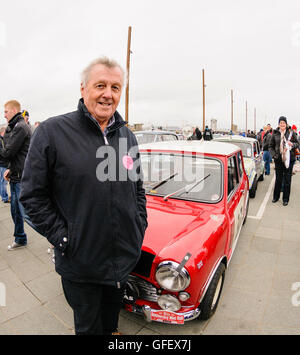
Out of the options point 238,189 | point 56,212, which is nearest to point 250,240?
point 238,189

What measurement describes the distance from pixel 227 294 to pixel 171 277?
4.31ft

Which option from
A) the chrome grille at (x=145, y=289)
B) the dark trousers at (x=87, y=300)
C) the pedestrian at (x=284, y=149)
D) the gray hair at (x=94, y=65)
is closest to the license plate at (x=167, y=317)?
the chrome grille at (x=145, y=289)

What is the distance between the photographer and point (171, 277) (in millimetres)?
1959

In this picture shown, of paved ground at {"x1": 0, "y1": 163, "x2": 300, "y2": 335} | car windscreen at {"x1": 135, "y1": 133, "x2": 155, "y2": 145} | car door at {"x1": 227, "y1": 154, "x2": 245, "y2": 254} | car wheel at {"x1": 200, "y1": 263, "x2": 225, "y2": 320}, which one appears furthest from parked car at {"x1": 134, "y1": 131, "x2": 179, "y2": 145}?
car wheel at {"x1": 200, "y1": 263, "x2": 225, "y2": 320}

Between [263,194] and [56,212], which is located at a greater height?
[56,212]

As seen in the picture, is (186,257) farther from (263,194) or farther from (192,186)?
(263,194)

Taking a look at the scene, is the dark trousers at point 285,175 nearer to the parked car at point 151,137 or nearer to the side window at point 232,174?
the side window at point 232,174

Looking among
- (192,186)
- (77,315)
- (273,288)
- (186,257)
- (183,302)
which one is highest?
(192,186)

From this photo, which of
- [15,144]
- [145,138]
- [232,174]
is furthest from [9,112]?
[145,138]

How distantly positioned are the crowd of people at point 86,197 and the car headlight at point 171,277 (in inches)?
17.0

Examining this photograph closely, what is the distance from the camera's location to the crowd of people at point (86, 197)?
1371 millimetres

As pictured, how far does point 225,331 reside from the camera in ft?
7.54

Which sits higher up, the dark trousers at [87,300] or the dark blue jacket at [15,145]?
the dark blue jacket at [15,145]
